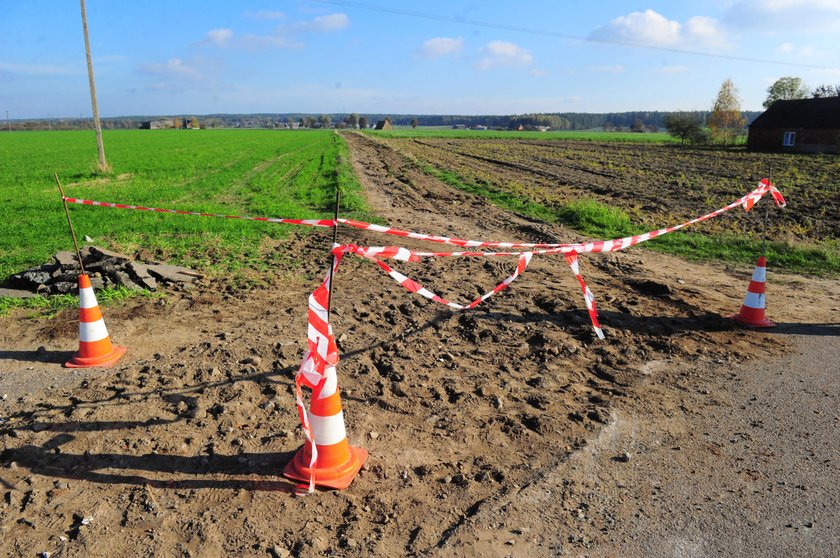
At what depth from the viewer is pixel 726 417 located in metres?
4.38

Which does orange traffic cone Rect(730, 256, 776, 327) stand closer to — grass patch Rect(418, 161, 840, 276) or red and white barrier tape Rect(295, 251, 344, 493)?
grass patch Rect(418, 161, 840, 276)

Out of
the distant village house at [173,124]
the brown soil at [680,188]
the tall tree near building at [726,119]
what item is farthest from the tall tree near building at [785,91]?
the distant village house at [173,124]

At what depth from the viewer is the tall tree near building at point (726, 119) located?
219 feet

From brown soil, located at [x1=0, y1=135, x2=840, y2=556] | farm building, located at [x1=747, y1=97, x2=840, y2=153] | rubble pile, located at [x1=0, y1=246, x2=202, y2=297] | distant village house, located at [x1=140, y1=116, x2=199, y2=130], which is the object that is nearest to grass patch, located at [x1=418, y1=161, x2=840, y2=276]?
brown soil, located at [x1=0, y1=135, x2=840, y2=556]

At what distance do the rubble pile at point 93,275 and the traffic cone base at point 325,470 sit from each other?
478 centimetres

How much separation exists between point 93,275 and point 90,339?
7.98 feet

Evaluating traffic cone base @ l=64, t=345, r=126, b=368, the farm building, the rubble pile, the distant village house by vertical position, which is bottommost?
traffic cone base @ l=64, t=345, r=126, b=368

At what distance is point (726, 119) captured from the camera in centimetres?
7106

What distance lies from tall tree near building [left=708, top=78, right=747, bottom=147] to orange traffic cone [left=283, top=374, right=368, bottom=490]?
232 ft

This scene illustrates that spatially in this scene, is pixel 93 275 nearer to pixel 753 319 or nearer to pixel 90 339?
pixel 90 339

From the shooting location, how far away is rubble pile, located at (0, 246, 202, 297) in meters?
7.14

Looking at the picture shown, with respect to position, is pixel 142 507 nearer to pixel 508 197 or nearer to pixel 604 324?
pixel 604 324

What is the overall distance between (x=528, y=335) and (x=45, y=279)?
6.33 m

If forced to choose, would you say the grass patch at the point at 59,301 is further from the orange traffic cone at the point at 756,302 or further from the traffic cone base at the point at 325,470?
the orange traffic cone at the point at 756,302
